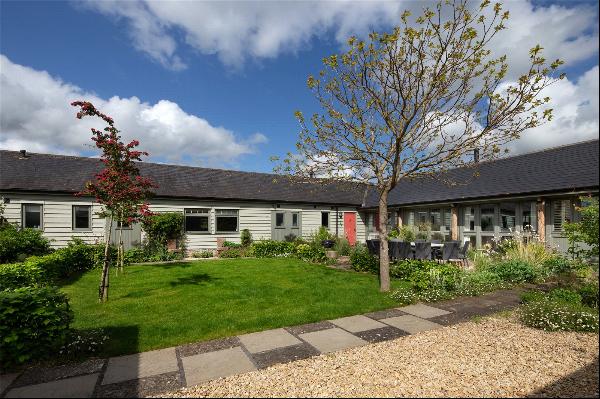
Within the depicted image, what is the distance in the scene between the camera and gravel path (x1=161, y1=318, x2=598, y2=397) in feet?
11.1

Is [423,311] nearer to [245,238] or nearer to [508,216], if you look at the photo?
[508,216]

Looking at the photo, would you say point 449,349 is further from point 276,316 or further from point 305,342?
point 276,316

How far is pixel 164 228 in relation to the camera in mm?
16188

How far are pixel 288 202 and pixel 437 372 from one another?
1688cm

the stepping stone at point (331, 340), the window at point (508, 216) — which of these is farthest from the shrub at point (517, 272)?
the stepping stone at point (331, 340)

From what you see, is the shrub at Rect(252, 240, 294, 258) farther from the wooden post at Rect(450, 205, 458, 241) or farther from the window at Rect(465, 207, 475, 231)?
the window at Rect(465, 207, 475, 231)

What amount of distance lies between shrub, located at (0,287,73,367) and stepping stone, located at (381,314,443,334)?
16.2ft

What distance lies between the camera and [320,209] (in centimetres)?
2166

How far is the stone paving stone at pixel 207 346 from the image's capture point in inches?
179

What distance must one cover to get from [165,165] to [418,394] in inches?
762

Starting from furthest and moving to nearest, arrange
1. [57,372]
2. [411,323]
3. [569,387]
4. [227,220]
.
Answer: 1. [227,220]
2. [411,323]
3. [57,372]
4. [569,387]

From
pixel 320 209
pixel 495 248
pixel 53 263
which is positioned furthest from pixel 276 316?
pixel 320 209

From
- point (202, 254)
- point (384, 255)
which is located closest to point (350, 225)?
point (202, 254)

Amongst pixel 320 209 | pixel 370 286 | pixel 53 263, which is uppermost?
pixel 320 209
